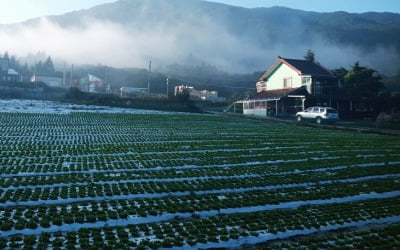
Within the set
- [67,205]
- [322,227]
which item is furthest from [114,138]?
[322,227]

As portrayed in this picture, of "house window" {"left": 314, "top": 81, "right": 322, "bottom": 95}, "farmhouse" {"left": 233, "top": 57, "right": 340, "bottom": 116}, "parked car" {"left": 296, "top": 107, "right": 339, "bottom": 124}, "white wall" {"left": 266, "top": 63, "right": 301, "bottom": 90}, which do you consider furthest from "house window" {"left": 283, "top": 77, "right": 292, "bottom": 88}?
"parked car" {"left": 296, "top": 107, "right": 339, "bottom": 124}

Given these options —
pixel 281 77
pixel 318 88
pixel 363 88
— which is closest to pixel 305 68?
pixel 318 88

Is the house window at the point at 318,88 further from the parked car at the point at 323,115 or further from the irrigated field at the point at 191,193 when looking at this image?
the irrigated field at the point at 191,193

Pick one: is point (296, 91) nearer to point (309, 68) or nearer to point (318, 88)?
point (318, 88)

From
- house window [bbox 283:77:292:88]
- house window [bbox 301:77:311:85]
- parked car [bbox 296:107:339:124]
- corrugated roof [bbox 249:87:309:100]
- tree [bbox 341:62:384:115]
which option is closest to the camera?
parked car [bbox 296:107:339:124]

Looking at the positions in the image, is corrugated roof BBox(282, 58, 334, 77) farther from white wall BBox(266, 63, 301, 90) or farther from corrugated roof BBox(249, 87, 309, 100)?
corrugated roof BBox(249, 87, 309, 100)

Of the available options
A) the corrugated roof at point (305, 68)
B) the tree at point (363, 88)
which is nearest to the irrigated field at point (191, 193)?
the tree at point (363, 88)

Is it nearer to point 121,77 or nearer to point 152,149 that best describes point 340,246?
point 152,149

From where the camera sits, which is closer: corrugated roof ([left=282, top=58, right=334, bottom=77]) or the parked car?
the parked car
